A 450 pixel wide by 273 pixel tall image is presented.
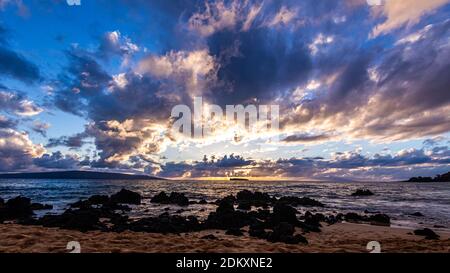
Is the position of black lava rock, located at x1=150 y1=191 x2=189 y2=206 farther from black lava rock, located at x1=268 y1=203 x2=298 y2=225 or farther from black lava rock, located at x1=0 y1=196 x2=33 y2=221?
black lava rock, located at x1=268 y1=203 x2=298 y2=225

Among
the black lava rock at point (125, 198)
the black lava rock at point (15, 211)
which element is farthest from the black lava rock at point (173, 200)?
the black lava rock at point (15, 211)

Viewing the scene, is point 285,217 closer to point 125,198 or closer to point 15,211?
point 15,211

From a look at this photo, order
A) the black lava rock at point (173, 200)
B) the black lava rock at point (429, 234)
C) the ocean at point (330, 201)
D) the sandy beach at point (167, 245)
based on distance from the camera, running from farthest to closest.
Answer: the black lava rock at point (173, 200), the ocean at point (330, 201), the black lava rock at point (429, 234), the sandy beach at point (167, 245)

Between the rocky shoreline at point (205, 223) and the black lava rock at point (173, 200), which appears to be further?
the black lava rock at point (173, 200)

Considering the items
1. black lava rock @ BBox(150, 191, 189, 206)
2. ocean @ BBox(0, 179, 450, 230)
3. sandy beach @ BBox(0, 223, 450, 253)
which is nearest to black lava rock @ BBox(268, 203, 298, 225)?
sandy beach @ BBox(0, 223, 450, 253)

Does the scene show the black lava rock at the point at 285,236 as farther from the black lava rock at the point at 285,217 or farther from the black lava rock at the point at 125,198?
the black lava rock at the point at 125,198

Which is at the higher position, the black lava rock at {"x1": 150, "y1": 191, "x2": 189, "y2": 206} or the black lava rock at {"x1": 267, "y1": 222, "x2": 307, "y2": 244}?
the black lava rock at {"x1": 267, "y1": 222, "x2": 307, "y2": 244}

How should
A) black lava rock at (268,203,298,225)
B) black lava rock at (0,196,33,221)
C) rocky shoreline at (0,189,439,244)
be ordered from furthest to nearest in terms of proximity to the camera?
black lava rock at (0,196,33,221) → black lava rock at (268,203,298,225) → rocky shoreline at (0,189,439,244)

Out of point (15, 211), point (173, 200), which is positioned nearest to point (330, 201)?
point (173, 200)

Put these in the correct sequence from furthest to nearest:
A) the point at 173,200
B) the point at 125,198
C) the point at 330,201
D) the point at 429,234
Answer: the point at 330,201, the point at 173,200, the point at 125,198, the point at 429,234
